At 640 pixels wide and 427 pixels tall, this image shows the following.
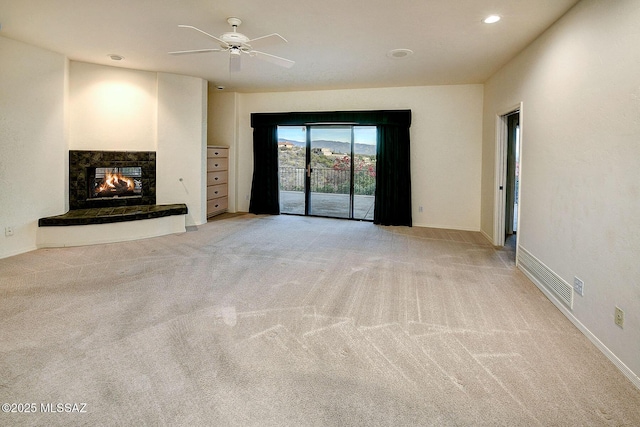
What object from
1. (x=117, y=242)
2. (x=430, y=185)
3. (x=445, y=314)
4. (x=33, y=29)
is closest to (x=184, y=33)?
(x=33, y=29)

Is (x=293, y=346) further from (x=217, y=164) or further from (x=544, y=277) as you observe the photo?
(x=217, y=164)

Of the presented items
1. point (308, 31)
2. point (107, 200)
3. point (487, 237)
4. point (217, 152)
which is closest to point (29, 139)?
point (107, 200)

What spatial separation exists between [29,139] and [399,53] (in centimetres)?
483

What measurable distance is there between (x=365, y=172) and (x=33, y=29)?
207 inches

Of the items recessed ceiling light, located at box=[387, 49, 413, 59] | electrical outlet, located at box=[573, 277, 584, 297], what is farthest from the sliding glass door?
electrical outlet, located at box=[573, 277, 584, 297]

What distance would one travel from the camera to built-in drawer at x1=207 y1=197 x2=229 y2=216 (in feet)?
23.1

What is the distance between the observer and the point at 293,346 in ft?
7.77

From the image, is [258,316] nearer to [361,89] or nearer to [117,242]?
[117,242]

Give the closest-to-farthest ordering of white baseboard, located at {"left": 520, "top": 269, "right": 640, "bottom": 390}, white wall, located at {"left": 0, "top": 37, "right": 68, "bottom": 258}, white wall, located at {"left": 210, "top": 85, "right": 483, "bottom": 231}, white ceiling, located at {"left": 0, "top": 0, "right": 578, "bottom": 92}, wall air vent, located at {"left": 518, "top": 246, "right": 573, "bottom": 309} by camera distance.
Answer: white baseboard, located at {"left": 520, "top": 269, "right": 640, "bottom": 390} < wall air vent, located at {"left": 518, "top": 246, "right": 573, "bottom": 309} < white ceiling, located at {"left": 0, "top": 0, "right": 578, "bottom": 92} < white wall, located at {"left": 0, "top": 37, "right": 68, "bottom": 258} < white wall, located at {"left": 210, "top": 85, "right": 483, "bottom": 231}

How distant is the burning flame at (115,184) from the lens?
562cm

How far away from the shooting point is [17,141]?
441cm

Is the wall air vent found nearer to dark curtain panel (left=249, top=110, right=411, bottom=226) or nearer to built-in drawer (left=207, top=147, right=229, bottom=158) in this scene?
dark curtain panel (left=249, top=110, right=411, bottom=226)

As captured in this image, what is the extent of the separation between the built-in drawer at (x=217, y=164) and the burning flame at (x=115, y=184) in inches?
57.8

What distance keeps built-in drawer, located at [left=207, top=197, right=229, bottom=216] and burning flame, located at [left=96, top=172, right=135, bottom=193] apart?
Result: 151 cm
